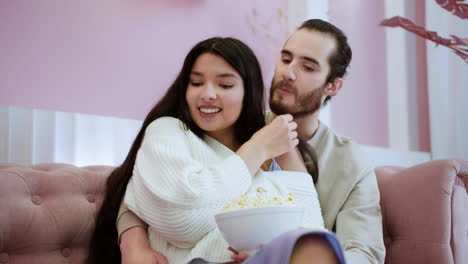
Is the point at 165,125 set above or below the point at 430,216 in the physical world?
above

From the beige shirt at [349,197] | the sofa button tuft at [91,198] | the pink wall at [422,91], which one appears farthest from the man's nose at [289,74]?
the pink wall at [422,91]

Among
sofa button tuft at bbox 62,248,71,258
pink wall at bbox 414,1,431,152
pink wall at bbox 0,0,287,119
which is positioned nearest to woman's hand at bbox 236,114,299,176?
sofa button tuft at bbox 62,248,71,258

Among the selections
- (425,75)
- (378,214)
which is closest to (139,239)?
(378,214)

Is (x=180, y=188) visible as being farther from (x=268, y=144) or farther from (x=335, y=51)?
(x=335, y=51)

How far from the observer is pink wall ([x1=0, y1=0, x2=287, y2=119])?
7.32 ft

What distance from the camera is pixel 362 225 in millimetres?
1685

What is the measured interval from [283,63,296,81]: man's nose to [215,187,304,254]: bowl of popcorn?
0.88m

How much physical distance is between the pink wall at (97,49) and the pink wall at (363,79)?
112 cm

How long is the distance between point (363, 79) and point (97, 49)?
6.84ft

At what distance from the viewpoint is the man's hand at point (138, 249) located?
1310mm

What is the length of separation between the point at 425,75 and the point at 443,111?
38 centimetres

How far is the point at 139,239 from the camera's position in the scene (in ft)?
4.51

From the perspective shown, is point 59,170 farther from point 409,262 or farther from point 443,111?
point 443,111

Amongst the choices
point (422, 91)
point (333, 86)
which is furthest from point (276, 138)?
point (422, 91)
